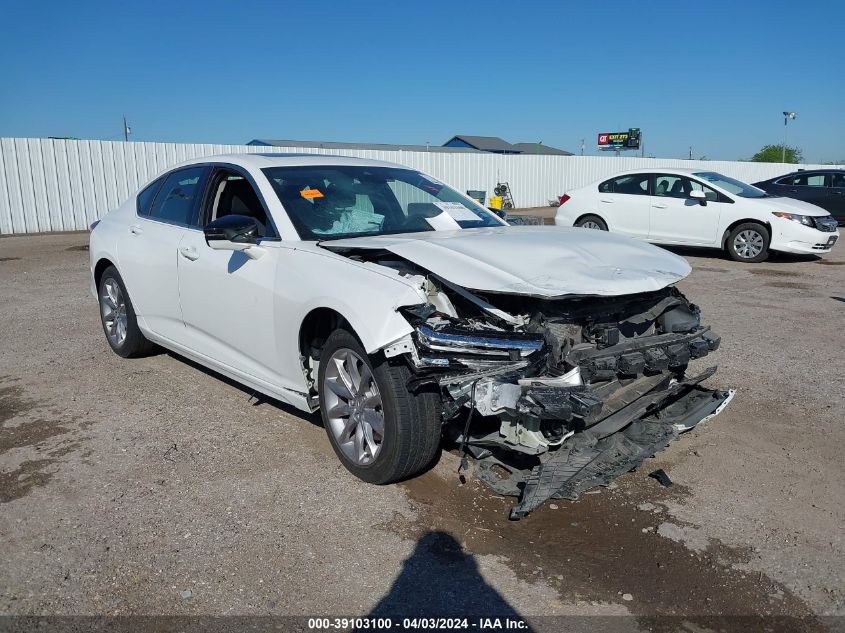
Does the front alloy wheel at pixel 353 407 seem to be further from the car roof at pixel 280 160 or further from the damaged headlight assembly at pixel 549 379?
the car roof at pixel 280 160

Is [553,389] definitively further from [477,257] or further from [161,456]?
[161,456]

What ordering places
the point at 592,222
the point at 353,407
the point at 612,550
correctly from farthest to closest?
1. the point at 592,222
2. the point at 353,407
3. the point at 612,550

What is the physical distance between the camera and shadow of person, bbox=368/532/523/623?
9.04 ft

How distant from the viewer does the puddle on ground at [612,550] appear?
2.82 m

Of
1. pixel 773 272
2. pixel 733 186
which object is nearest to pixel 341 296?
pixel 773 272

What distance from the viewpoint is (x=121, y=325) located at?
236 inches

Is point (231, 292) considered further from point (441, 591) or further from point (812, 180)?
point (812, 180)

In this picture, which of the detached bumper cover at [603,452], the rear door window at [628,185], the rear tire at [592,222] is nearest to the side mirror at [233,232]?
the detached bumper cover at [603,452]

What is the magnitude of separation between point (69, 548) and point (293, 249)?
1.84 meters

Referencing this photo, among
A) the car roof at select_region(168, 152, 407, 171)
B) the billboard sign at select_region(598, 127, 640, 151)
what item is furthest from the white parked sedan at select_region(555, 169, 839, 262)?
the billboard sign at select_region(598, 127, 640, 151)

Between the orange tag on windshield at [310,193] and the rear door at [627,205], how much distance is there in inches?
357

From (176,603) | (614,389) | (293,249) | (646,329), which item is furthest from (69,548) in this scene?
(646,329)

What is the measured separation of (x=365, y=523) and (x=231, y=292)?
5.66ft

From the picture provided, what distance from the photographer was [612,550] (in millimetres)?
3193
